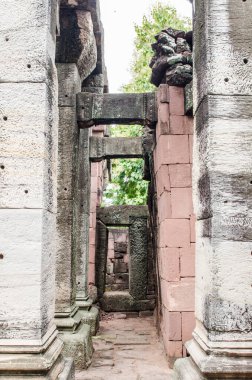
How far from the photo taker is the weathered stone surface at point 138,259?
9930mm

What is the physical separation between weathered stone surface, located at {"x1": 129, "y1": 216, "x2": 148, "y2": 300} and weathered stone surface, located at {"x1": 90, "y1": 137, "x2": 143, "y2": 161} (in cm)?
238

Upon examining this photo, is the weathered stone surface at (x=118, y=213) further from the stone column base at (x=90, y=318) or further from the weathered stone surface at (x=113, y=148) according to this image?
the stone column base at (x=90, y=318)

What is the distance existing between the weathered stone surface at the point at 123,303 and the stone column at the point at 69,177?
423 cm

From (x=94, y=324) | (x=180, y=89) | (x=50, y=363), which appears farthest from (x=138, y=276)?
(x=50, y=363)

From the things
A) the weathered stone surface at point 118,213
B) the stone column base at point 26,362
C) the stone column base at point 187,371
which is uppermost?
the weathered stone surface at point 118,213

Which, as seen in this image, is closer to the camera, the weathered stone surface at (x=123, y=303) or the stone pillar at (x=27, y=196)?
the stone pillar at (x=27, y=196)

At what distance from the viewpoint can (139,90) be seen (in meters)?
15.8

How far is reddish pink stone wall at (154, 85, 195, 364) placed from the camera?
5.26 metres

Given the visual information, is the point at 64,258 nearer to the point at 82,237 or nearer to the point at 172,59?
the point at 82,237

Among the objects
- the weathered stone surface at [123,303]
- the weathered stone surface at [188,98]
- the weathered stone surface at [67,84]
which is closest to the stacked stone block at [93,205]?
the weathered stone surface at [123,303]

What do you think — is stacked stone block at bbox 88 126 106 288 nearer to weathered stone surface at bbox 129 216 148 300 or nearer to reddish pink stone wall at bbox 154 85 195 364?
weathered stone surface at bbox 129 216 148 300

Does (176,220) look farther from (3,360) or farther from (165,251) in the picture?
(3,360)

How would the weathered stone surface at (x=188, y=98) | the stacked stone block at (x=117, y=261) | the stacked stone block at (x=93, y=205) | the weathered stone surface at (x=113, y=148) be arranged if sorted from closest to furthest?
1. the weathered stone surface at (x=188, y=98)
2. the weathered stone surface at (x=113, y=148)
3. the stacked stone block at (x=93, y=205)
4. the stacked stone block at (x=117, y=261)

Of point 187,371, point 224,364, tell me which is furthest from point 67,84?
point 224,364
